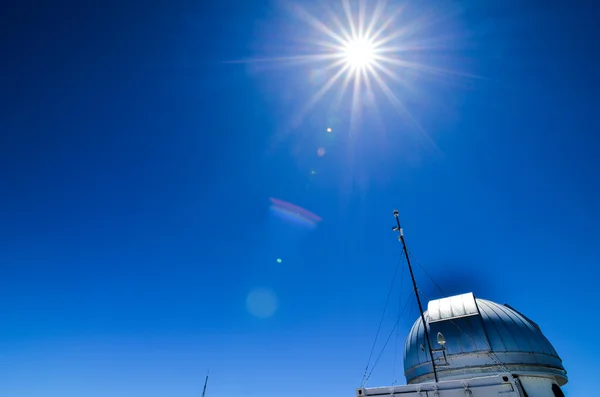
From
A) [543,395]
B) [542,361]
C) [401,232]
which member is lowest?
[543,395]

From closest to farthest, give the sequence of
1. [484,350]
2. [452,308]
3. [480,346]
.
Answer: [484,350], [480,346], [452,308]

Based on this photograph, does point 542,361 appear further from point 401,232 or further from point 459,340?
point 401,232

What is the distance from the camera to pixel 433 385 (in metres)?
9.74

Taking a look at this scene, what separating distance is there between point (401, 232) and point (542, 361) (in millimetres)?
10474

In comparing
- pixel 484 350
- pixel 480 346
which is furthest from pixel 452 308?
pixel 484 350

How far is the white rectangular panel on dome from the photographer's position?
17942 millimetres

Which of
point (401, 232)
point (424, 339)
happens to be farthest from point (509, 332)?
point (401, 232)

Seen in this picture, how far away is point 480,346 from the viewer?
16094 mm

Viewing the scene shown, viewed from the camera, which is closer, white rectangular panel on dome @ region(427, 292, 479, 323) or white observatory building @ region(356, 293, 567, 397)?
white observatory building @ region(356, 293, 567, 397)

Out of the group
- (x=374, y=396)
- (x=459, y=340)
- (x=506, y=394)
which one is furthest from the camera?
(x=459, y=340)

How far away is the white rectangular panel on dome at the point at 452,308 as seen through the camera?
1794 cm

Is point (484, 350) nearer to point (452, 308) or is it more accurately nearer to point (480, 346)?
point (480, 346)

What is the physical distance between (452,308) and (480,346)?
283 cm

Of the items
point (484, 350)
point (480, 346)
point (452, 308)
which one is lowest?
point (484, 350)
